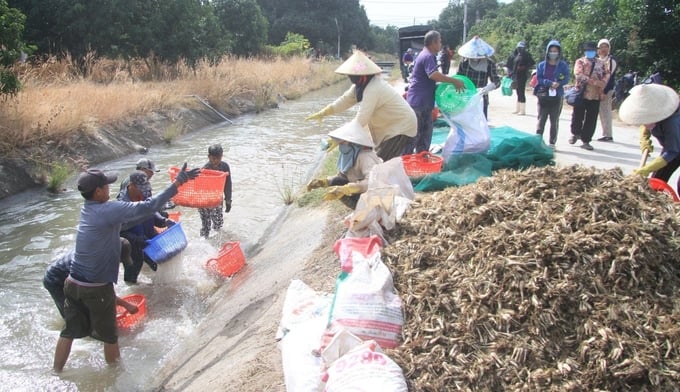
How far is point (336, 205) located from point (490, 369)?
3779 mm

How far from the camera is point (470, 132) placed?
21.3 feet

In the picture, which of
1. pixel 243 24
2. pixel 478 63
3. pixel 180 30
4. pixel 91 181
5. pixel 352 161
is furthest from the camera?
pixel 243 24

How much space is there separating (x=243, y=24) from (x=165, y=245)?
88.0ft

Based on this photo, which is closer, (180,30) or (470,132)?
(470,132)

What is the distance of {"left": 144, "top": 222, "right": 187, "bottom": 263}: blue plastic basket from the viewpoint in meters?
5.12

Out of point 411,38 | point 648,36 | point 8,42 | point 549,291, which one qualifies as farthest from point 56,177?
point 411,38

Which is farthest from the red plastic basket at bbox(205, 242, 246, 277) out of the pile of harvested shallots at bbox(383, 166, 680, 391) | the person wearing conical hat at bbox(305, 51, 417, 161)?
the pile of harvested shallots at bbox(383, 166, 680, 391)

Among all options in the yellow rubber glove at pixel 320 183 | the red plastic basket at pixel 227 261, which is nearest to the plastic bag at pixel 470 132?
the yellow rubber glove at pixel 320 183

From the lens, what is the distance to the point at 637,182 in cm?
359

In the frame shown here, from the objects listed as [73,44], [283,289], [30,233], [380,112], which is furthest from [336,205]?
[73,44]

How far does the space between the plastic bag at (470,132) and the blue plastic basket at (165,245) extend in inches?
126

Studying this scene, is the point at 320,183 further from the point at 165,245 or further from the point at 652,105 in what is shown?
the point at 652,105

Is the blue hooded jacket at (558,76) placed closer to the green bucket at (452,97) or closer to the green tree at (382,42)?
the green bucket at (452,97)

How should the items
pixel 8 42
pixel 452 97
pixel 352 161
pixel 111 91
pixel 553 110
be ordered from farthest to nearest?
1. pixel 111 91
2. pixel 8 42
3. pixel 553 110
4. pixel 452 97
5. pixel 352 161
